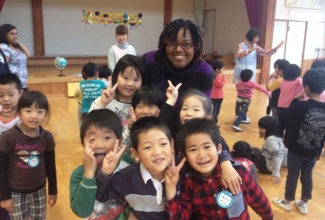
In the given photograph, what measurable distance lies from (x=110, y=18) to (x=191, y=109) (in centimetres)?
945

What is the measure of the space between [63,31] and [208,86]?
8.94 metres

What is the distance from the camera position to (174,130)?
156 cm

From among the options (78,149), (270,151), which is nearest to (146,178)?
(270,151)

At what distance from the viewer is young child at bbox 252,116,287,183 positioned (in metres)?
2.83

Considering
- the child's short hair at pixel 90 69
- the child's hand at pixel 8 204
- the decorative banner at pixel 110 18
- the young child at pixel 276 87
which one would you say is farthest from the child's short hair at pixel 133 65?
the decorative banner at pixel 110 18

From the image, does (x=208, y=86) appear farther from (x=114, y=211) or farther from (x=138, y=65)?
(x=114, y=211)

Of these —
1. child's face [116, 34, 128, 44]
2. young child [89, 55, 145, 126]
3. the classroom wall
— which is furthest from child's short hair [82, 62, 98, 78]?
the classroom wall

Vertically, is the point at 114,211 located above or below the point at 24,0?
below

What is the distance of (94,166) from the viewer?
116cm

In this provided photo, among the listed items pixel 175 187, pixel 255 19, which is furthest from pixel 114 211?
pixel 255 19

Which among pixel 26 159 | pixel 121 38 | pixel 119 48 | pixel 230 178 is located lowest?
pixel 26 159

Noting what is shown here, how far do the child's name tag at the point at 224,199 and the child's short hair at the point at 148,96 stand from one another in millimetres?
550

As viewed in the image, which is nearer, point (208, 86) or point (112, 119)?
point (112, 119)

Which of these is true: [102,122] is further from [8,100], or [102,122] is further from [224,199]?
[8,100]
